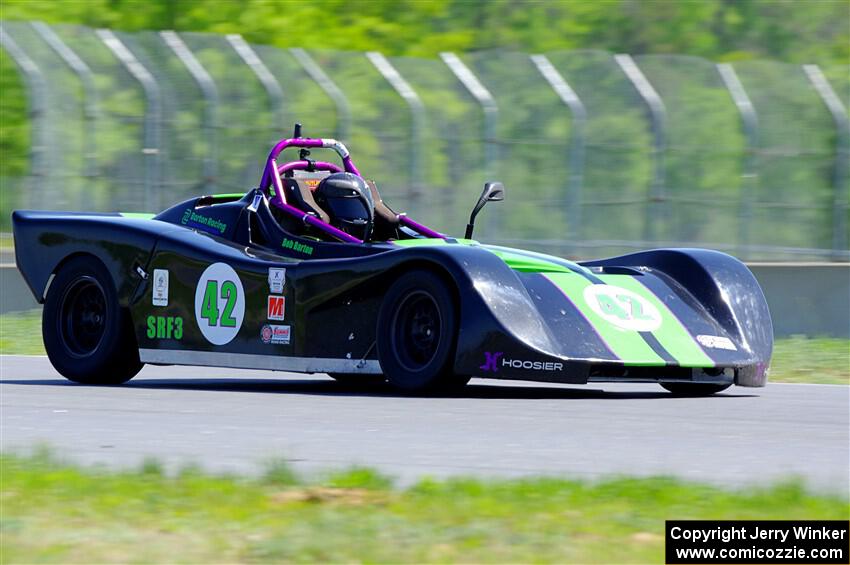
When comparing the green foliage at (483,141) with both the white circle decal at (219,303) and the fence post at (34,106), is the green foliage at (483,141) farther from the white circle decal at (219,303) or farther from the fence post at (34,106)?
the white circle decal at (219,303)

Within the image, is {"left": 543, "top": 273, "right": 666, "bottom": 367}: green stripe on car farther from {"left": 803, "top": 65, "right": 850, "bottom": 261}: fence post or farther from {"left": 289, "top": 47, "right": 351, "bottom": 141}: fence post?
{"left": 289, "top": 47, "right": 351, "bottom": 141}: fence post

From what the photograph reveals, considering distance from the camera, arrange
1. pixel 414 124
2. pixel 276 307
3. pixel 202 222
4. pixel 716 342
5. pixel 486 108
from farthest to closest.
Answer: pixel 414 124 → pixel 486 108 → pixel 202 222 → pixel 276 307 → pixel 716 342

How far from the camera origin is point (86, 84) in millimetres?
17969

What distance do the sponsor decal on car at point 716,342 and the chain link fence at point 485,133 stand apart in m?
6.78

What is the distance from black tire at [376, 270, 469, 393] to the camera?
Result: 9.20 m

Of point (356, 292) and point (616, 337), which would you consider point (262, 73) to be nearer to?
point (356, 292)

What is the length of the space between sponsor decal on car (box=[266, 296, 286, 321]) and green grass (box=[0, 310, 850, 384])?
4110 mm

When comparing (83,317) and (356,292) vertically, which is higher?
(356,292)

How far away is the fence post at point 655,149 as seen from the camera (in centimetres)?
1692

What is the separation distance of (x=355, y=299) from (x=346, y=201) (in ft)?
4.95

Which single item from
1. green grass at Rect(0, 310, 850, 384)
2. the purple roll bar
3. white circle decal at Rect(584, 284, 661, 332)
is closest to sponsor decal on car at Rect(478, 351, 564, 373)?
white circle decal at Rect(584, 284, 661, 332)

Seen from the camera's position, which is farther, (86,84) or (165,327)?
(86,84)

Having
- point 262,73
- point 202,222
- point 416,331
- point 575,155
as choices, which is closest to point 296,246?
→ point 202,222

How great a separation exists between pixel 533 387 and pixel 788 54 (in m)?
25.4
